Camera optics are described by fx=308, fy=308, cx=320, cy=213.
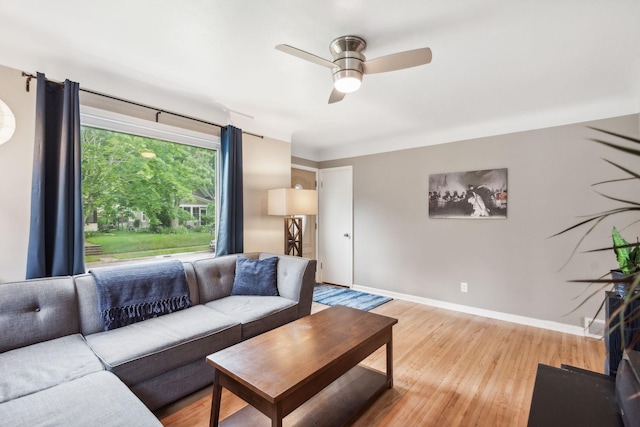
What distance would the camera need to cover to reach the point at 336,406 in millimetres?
1965

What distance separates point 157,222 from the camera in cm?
302

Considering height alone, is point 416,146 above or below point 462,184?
above

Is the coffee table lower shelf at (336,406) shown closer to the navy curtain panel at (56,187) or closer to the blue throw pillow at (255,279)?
the blue throw pillow at (255,279)

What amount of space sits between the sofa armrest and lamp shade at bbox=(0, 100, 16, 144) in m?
2.29

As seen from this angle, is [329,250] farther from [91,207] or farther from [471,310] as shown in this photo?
[91,207]

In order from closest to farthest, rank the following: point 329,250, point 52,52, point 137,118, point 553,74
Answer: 1. point 52,52
2. point 553,74
3. point 137,118
4. point 329,250

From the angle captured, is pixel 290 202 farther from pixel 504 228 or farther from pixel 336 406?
pixel 504 228

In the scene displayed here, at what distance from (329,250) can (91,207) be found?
3.42 metres

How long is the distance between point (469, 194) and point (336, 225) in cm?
210

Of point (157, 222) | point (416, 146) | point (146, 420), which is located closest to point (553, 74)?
point (416, 146)

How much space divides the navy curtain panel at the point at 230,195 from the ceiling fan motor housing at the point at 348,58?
1.74 m

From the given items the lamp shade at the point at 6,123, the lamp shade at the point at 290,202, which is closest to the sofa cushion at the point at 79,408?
the lamp shade at the point at 6,123

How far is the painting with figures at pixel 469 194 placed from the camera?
3.58m

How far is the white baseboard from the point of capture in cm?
320
